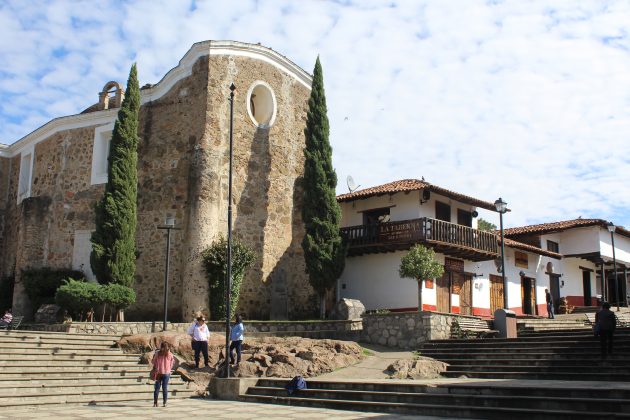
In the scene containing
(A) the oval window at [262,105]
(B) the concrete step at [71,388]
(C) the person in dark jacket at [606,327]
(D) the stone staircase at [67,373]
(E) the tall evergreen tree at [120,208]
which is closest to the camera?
(B) the concrete step at [71,388]

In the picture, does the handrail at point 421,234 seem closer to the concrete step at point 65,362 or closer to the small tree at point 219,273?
the small tree at point 219,273

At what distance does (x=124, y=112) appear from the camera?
23.6 metres

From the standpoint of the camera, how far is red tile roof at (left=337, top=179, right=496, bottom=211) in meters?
26.1

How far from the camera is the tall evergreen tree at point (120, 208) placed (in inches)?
866

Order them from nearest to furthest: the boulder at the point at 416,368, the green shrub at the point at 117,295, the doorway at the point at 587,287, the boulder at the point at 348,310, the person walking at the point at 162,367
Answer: the person walking at the point at 162,367
the boulder at the point at 416,368
the green shrub at the point at 117,295
the boulder at the point at 348,310
the doorway at the point at 587,287

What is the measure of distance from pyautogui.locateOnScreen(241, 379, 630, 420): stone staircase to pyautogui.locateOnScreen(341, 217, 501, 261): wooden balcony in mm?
11408

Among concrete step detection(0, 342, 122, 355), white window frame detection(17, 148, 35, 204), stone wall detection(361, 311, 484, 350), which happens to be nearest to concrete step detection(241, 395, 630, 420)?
concrete step detection(0, 342, 122, 355)

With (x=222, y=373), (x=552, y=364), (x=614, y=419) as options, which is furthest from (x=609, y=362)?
(x=222, y=373)

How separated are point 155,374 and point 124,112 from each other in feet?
44.0

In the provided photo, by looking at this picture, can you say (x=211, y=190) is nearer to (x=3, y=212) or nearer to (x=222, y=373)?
(x=222, y=373)

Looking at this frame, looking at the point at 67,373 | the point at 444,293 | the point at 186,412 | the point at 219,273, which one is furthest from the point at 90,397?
the point at 444,293

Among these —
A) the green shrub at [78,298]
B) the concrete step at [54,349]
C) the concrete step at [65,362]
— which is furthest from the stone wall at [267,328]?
the concrete step at [65,362]

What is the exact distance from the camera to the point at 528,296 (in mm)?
31969

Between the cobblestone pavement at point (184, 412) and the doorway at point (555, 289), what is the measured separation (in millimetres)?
24397
